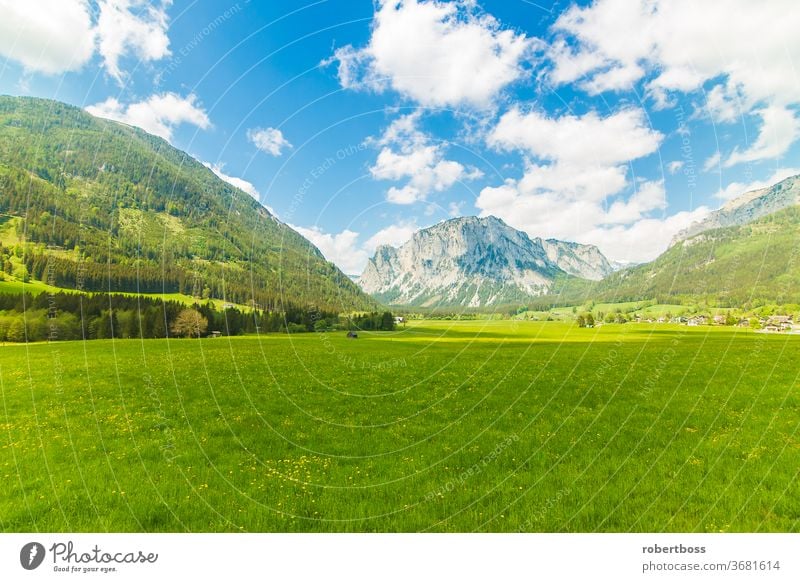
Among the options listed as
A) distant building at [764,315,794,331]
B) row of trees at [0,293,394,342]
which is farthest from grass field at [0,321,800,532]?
distant building at [764,315,794,331]

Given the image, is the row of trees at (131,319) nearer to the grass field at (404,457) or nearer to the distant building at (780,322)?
the grass field at (404,457)

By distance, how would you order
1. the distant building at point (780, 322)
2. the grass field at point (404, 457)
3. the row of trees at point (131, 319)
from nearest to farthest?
the grass field at point (404, 457) < the row of trees at point (131, 319) < the distant building at point (780, 322)

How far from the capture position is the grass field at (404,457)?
729 centimetres

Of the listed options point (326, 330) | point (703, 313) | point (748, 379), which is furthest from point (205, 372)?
point (703, 313)

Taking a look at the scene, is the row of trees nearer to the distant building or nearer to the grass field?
the grass field

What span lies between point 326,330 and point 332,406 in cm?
6624

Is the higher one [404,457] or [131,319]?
[131,319]

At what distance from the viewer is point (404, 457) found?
1042 centimetres

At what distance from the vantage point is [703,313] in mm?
102750

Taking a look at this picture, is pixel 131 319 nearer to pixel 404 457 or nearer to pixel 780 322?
pixel 404 457

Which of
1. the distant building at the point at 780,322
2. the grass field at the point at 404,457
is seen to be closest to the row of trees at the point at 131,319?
the grass field at the point at 404,457

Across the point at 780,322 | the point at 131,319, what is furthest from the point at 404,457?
the point at 780,322
